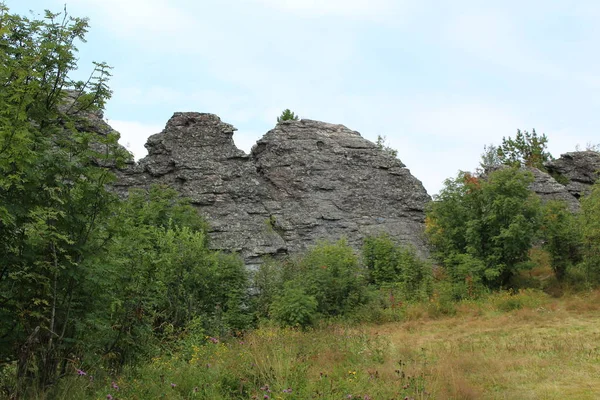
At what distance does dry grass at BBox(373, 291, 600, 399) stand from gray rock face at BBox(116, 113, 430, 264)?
6975 mm

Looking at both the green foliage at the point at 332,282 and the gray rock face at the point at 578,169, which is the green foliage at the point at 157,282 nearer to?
the green foliage at the point at 332,282

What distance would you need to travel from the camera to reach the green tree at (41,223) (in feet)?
19.8

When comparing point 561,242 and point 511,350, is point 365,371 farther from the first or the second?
point 561,242

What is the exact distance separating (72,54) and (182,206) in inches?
514

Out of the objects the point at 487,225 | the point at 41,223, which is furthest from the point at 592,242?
the point at 41,223

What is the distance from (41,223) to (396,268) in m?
16.5

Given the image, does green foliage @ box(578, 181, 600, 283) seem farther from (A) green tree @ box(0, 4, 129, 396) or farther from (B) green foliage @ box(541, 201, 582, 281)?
(A) green tree @ box(0, 4, 129, 396)

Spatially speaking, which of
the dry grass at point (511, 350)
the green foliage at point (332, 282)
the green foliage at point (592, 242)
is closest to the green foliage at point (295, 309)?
the green foliage at point (332, 282)

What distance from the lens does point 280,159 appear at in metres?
24.9

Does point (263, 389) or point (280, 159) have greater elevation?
point (280, 159)

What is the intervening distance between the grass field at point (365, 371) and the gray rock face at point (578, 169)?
1898 centimetres

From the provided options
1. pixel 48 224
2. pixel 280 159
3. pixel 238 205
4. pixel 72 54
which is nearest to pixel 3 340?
pixel 48 224

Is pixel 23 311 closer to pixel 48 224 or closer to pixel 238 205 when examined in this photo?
pixel 48 224

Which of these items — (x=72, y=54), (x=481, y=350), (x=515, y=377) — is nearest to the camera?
(x=72, y=54)
